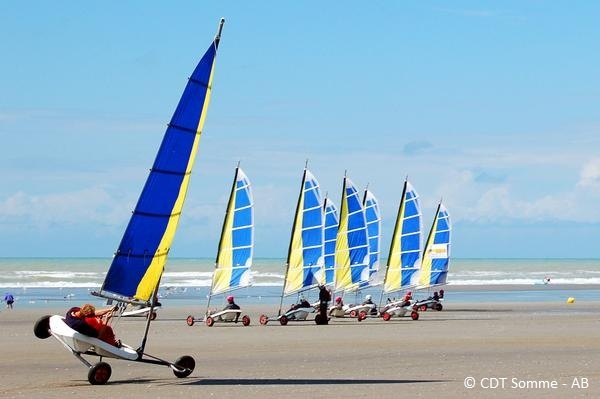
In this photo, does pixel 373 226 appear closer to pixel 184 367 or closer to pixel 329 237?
pixel 329 237

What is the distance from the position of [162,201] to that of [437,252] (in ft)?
99.2

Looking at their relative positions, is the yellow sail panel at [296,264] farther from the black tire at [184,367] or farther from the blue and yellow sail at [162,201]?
the blue and yellow sail at [162,201]

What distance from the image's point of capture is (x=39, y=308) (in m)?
43.5

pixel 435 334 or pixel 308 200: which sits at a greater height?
pixel 308 200

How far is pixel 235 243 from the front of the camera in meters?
33.6

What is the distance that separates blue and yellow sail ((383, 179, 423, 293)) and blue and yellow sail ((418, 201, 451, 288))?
8.93ft

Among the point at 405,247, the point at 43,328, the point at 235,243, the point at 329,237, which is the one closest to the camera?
the point at 43,328

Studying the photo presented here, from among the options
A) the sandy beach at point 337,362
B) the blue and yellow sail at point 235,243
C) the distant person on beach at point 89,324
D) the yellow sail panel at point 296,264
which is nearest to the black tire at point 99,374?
the sandy beach at point 337,362

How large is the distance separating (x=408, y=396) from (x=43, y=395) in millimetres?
4390

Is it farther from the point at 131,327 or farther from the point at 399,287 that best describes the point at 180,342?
the point at 399,287

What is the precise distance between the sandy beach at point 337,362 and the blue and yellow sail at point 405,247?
31.2ft

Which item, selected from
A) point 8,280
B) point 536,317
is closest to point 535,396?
point 536,317

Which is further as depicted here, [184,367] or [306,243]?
[306,243]

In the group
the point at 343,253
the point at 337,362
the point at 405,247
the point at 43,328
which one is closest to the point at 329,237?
the point at 343,253
